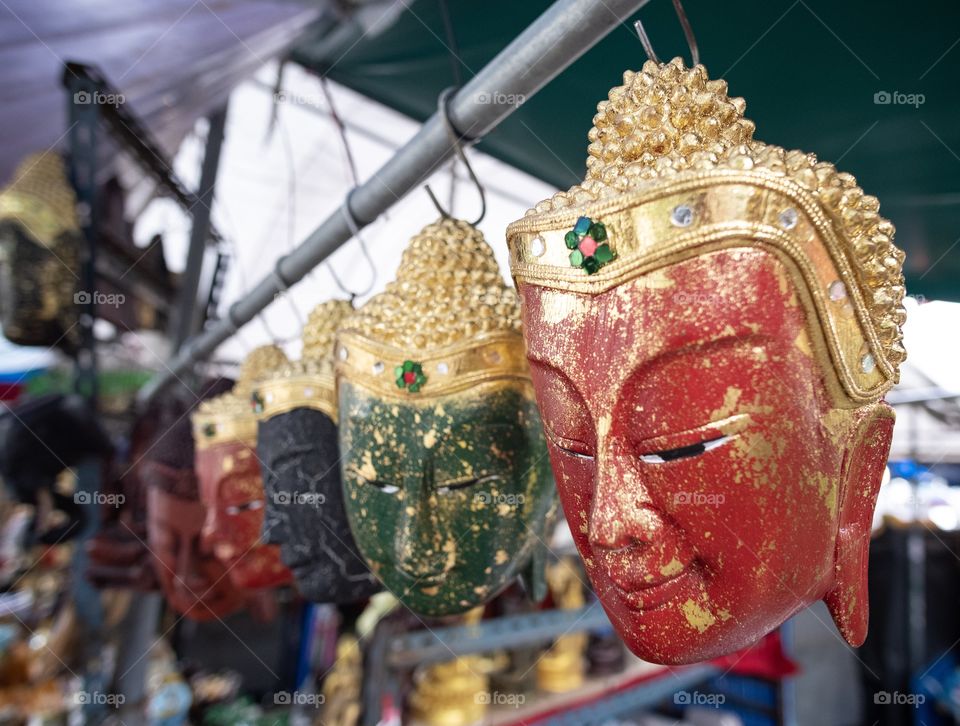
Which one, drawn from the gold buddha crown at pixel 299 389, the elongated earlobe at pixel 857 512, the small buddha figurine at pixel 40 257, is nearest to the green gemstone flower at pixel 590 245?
the elongated earlobe at pixel 857 512

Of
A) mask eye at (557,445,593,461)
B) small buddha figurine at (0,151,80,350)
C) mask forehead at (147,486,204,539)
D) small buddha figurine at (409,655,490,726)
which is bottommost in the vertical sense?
small buddha figurine at (409,655,490,726)

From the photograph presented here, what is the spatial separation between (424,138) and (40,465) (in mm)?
2457

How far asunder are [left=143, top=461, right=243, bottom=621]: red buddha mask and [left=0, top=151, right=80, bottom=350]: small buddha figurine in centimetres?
87

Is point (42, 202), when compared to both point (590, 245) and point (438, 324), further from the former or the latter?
point (590, 245)

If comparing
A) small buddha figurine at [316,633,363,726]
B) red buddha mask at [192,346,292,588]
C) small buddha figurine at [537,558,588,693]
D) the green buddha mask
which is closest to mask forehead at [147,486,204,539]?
red buddha mask at [192,346,292,588]

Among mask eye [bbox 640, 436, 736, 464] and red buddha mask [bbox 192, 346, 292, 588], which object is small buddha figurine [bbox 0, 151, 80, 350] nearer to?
red buddha mask [bbox 192, 346, 292, 588]

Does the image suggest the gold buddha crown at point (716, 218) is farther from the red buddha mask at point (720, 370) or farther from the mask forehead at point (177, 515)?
the mask forehead at point (177, 515)

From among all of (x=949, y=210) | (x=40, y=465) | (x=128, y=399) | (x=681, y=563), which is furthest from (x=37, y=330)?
(x=949, y=210)

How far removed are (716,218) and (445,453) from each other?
0.61 metres

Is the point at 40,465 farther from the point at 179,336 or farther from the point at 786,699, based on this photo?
the point at 786,699

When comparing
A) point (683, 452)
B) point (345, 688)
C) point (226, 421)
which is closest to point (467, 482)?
point (683, 452)

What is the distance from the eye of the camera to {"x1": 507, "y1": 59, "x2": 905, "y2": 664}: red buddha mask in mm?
719

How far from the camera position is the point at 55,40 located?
2.28 m

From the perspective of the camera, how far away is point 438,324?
1229 mm
